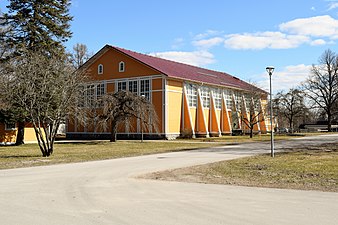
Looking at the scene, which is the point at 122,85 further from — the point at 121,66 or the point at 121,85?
the point at 121,66

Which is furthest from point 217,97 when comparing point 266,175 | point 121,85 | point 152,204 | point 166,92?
point 152,204

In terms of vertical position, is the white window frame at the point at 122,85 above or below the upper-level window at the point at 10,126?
above

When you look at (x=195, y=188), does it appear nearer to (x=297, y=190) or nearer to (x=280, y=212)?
(x=297, y=190)

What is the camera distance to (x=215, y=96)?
53.1 meters

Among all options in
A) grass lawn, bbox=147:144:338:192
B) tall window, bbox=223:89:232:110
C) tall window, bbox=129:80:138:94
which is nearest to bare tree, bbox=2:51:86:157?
grass lawn, bbox=147:144:338:192

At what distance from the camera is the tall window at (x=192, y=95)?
4791 centimetres

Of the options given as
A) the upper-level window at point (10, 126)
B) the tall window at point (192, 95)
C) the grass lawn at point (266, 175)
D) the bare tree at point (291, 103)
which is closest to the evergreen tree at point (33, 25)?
the upper-level window at point (10, 126)

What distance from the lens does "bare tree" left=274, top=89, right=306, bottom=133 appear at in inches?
2420

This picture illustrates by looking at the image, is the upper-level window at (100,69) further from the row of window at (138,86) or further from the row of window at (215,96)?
the row of window at (215,96)

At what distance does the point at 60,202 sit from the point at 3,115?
95.9 feet

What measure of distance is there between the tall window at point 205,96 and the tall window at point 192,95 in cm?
144

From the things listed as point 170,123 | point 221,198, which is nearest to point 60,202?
point 221,198

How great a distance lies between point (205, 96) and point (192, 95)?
2842 millimetres

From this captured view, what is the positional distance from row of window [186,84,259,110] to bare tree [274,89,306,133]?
7641 millimetres
